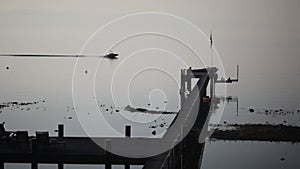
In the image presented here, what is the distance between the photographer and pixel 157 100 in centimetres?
4556

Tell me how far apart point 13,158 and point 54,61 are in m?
102

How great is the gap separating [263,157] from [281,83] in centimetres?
4088

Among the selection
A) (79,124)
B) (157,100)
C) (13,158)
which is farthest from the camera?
(157,100)

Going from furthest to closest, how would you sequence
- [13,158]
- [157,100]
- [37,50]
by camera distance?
[37,50] → [157,100] → [13,158]

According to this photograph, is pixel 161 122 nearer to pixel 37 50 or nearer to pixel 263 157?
pixel 263 157

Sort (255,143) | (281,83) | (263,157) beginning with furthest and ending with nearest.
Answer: (281,83) → (255,143) → (263,157)

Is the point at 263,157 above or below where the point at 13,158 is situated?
below

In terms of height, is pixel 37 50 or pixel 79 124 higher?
pixel 37 50

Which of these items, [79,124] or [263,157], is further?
[79,124]

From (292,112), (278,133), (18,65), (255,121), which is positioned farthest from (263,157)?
(18,65)

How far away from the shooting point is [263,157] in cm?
2311

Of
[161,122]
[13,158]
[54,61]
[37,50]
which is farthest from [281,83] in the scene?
[37,50]

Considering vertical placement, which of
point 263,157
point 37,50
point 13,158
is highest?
point 37,50

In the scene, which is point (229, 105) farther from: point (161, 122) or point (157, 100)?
point (161, 122)
